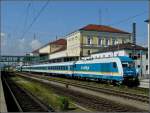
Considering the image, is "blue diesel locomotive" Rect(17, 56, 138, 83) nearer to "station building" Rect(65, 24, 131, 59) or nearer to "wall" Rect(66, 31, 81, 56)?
"station building" Rect(65, 24, 131, 59)

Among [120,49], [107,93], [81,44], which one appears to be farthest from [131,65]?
[81,44]

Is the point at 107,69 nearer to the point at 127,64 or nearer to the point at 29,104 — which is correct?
the point at 127,64

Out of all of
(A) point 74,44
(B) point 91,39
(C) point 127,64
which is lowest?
(C) point 127,64

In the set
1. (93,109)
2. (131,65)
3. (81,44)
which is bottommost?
(93,109)

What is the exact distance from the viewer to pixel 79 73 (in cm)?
4675

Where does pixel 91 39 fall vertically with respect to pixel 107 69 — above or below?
above

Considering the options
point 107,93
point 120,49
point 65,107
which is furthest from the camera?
point 120,49

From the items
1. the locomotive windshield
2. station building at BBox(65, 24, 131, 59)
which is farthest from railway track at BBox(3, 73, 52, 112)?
station building at BBox(65, 24, 131, 59)

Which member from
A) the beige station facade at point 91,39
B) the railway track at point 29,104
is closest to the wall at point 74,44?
the beige station facade at point 91,39

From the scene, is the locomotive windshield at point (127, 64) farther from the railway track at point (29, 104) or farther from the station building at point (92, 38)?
the station building at point (92, 38)

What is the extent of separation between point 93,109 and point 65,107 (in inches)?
50.6

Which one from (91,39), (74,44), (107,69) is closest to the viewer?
(107,69)

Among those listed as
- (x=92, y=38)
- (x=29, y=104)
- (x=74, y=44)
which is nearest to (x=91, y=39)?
(x=92, y=38)

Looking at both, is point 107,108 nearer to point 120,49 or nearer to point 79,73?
point 79,73
